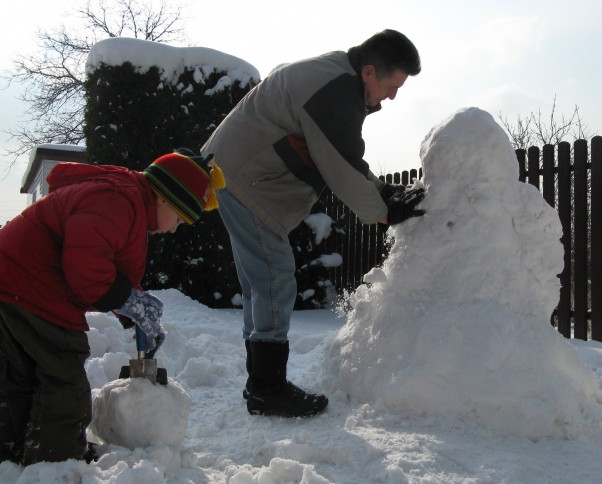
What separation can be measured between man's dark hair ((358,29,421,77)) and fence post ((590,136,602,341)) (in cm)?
371

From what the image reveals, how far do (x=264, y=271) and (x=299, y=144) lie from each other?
0.63 m

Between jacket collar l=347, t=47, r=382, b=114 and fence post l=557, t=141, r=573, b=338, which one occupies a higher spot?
jacket collar l=347, t=47, r=382, b=114

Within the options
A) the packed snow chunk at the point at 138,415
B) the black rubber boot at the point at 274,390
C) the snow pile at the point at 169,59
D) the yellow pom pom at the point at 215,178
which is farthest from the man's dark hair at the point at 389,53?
the snow pile at the point at 169,59

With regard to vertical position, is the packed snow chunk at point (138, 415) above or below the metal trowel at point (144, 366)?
below

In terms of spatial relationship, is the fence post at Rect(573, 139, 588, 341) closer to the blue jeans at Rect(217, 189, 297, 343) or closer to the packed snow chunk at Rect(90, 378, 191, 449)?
the blue jeans at Rect(217, 189, 297, 343)

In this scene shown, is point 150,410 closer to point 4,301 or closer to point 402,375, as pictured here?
point 4,301

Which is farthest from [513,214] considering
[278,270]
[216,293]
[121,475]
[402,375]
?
[216,293]

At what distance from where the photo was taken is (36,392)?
1.90 metres

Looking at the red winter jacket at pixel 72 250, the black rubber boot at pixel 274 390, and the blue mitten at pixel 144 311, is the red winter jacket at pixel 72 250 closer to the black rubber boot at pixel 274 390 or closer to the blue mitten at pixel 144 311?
the blue mitten at pixel 144 311

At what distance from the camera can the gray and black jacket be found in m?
2.49

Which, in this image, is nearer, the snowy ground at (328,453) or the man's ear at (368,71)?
the snowy ground at (328,453)

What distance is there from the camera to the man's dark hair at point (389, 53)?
Answer: 8.49 feet

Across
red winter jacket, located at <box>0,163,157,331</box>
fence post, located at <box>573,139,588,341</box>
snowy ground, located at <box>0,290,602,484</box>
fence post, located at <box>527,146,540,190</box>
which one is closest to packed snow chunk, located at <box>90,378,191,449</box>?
snowy ground, located at <box>0,290,602,484</box>

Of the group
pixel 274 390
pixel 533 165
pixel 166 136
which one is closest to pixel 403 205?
pixel 274 390
